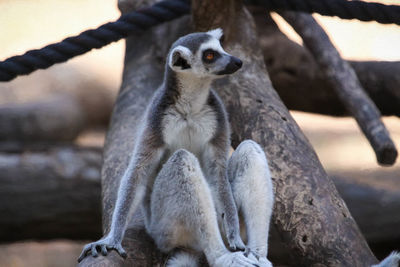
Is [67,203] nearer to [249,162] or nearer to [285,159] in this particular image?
[285,159]

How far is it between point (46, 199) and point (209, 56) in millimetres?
2875

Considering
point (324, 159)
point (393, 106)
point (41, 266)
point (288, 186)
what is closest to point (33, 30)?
point (41, 266)

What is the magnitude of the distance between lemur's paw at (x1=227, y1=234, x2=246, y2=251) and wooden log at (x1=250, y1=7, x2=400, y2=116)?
276cm

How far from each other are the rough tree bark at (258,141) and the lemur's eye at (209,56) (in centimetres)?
85

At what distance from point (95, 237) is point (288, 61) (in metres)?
2.78

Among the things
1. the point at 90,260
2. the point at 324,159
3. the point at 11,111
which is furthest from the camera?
the point at 324,159

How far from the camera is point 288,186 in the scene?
404 centimetres

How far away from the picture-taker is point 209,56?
3.79m

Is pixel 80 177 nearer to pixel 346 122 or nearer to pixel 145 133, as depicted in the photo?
pixel 145 133

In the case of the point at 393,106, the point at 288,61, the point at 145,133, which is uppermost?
the point at 145,133

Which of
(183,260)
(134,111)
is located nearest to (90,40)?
(134,111)

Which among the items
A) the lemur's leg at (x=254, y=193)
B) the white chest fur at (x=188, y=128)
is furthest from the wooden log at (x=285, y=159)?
the white chest fur at (x=188, y=128)

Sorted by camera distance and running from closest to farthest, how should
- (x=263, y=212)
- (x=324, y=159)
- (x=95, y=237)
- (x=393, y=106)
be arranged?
1. (x=263, y=212)
2. (x=393, y=106)
3. (x=95, y=237)
4. (x=324, y=159)

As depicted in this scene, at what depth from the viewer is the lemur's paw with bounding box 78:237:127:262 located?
329 centimetres
